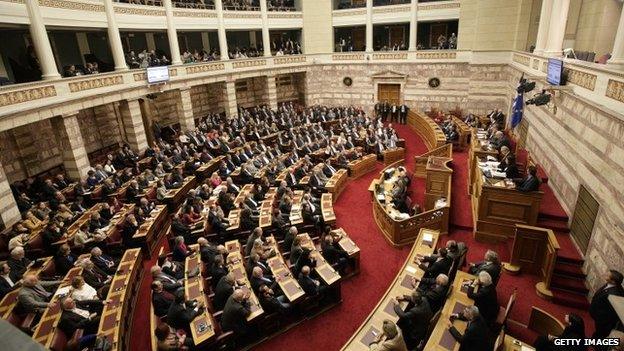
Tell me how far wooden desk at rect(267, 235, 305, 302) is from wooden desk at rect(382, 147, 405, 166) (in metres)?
8.15

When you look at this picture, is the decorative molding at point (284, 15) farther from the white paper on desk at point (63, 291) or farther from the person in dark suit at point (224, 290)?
the person in dark suit at point (224, 290)

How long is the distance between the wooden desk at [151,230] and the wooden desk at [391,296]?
21.1 feet

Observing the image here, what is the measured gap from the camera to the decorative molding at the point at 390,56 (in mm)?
21953

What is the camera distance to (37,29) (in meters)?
12.1

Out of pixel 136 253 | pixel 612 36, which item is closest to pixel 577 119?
pixel 612 36

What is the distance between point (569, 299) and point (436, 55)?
56.3 feet

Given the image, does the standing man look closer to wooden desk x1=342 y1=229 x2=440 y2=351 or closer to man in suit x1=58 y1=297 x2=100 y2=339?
wooden desk x1=342 y1=229 x2=440 y2=351

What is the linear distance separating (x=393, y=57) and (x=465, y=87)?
186 inches

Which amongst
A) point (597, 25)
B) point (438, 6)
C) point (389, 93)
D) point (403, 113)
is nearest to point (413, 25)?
point (438, 6)

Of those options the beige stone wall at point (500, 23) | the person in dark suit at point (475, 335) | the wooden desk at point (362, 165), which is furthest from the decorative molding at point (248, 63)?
the person in dark suit at point (475, 335)

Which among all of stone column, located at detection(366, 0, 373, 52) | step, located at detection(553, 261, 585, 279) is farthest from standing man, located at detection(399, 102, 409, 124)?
step, located at detection(553, 261, 585, 279)

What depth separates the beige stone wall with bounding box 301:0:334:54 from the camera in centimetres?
2341

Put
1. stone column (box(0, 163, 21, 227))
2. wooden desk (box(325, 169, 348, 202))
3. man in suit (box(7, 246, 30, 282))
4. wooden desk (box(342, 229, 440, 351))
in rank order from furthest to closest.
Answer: wooden desk (box(325, 169, 348, 202)) < stone column (box(0, 163, 21, 227)) < man in suit (box(7, 246, 30, 282)) < wooden desk (box(342, 229, 440, 351))

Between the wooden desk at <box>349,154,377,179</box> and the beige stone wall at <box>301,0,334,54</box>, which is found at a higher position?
the beige stone wall at <box>301,0,334,54</box>
